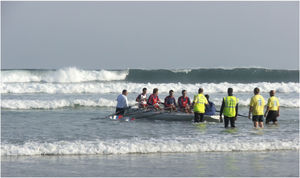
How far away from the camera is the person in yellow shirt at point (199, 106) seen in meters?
16.7

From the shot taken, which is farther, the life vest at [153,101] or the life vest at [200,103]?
the life vest at [153,101]

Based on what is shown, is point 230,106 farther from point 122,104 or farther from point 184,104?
point 122,104

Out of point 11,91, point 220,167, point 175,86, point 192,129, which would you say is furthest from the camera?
point 175,86

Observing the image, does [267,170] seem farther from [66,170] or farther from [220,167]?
[66,170]

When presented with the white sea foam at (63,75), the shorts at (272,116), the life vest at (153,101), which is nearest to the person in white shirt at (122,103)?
the life vest at (153,101)

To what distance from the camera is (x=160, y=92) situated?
3578 cm

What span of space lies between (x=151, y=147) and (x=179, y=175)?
8.63ft

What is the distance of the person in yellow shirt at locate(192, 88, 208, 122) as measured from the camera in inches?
658

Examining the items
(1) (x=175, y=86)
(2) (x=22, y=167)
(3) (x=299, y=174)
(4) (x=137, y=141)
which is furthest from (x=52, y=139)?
(1) (x=175, y=86)

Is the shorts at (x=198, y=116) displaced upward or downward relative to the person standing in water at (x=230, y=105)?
downward

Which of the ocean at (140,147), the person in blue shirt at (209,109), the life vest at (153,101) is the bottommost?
the ocean at (140,147)

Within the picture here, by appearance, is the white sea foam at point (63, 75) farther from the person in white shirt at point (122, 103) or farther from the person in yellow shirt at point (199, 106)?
the person in yellow shirt at point (199, 106)

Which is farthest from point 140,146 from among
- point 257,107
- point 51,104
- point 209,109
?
point 51,104

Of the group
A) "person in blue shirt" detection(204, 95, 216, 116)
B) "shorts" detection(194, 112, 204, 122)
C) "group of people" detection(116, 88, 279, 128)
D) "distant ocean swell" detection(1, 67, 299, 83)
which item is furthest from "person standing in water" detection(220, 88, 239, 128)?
"distant ocean swell" detection(1, 67, 299, 83)
